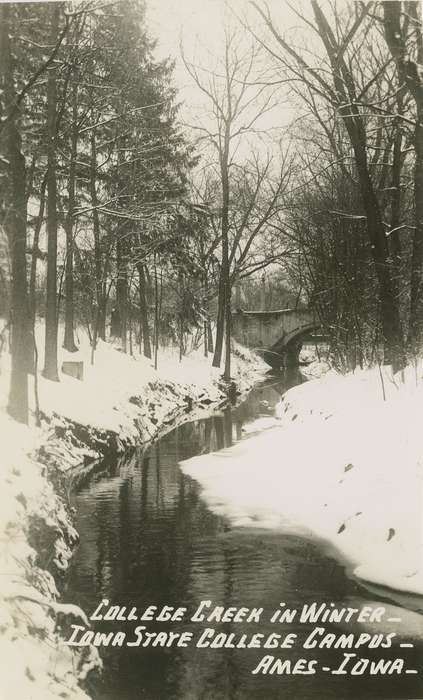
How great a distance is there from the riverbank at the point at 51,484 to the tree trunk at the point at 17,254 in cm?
55

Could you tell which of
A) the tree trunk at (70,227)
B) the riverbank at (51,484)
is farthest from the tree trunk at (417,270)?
the tree trunk at (70,227)

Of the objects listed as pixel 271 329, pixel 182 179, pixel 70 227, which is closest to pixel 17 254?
pixel 70 227

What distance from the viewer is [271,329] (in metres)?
45.1

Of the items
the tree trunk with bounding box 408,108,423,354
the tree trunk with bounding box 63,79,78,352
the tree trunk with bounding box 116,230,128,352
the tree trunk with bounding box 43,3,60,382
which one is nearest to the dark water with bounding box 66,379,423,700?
the tree trunk with bounding box 43,3,60,382

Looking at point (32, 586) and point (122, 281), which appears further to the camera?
point (122, 281)

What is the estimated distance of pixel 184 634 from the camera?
21.4 feet

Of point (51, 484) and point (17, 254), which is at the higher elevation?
point (17, 254)

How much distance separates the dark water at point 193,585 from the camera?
224 inches

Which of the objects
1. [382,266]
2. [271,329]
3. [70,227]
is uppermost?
[70,227]

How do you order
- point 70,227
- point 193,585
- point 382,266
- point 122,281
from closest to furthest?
point 193,585 < point 382,266 < point 70,227 < point 122,281

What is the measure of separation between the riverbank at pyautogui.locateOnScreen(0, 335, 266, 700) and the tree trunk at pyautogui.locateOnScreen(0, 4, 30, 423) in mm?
546

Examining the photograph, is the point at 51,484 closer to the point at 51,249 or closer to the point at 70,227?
the point at 51,249

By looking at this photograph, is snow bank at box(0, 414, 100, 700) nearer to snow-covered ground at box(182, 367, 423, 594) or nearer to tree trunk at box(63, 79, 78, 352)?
snow-covered ground at box(182, 367, 423, 594)

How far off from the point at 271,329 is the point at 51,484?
3626 centimetres
